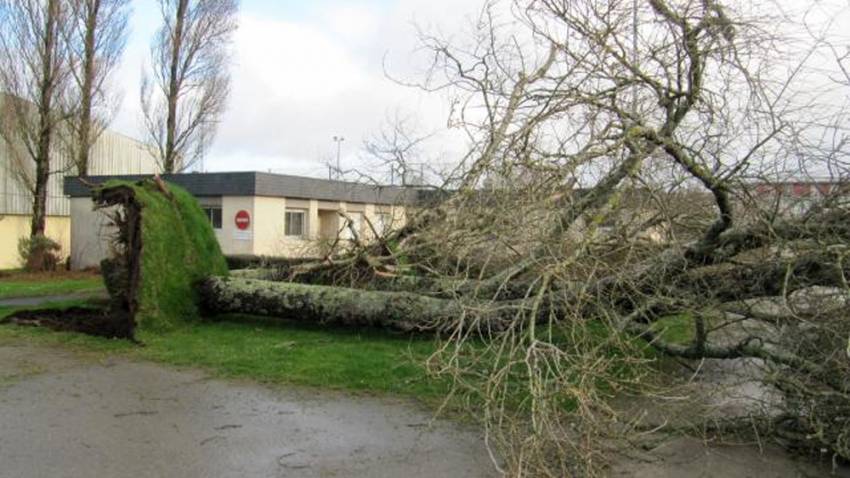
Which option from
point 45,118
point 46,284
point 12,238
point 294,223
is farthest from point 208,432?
point 12,238

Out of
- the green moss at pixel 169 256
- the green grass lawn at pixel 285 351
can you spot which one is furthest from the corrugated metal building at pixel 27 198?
the green moss at pixel 169 256

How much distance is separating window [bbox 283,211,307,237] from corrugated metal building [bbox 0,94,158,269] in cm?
830

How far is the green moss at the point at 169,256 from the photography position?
382 inches

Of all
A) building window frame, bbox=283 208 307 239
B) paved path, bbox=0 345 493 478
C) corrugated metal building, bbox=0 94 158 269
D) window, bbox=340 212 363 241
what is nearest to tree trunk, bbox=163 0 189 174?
corrugated metal building, bbox=0 94 158 269

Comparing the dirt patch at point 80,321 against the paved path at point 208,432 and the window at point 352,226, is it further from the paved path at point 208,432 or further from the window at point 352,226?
the window at point 352,226

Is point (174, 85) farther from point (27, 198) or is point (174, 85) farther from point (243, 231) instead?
point (243, 231)

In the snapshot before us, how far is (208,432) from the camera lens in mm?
5602

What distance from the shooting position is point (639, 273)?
5887 millimetres

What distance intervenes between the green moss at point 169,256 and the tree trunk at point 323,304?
359mm

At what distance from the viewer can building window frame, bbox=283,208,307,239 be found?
24411 millimetres

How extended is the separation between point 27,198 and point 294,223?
9.94m

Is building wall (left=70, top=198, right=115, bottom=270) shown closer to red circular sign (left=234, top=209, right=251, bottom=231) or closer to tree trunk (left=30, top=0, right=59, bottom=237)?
tree trunk (left=30, top=0, right=59, bottom=237)

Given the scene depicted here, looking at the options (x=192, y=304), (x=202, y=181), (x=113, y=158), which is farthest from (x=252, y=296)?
(x=113, y=158)

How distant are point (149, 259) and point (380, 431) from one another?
5380 millimetres
